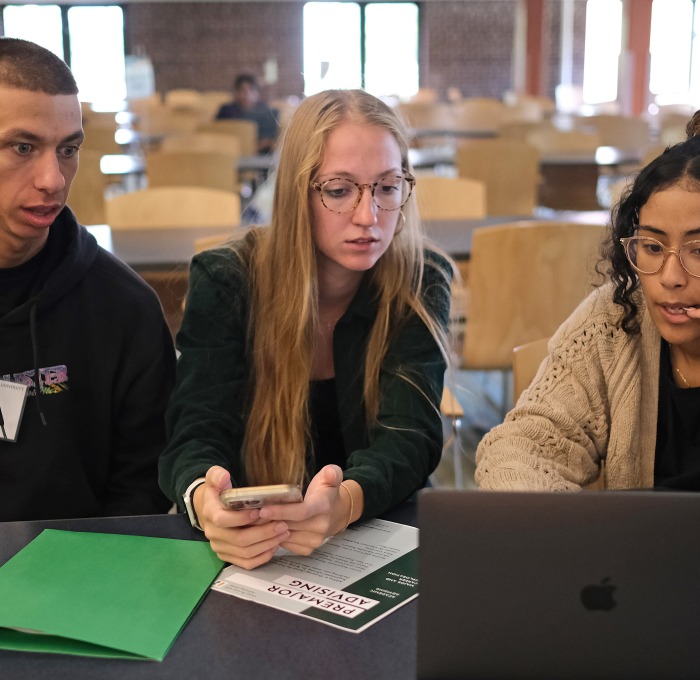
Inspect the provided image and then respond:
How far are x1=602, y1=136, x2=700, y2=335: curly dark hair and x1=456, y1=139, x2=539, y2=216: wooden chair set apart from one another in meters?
4.14

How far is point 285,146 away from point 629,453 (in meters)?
0.77

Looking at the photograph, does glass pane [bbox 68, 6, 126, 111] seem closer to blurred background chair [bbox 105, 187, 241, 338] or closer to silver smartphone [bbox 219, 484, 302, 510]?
blurred background chair [bbox 105, 187, 241, 338]

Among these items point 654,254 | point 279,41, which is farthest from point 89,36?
point 654,254

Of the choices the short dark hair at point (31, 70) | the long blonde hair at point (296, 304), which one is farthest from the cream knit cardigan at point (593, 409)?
the short dark hair at point (31, 70)

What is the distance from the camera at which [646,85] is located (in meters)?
12.7

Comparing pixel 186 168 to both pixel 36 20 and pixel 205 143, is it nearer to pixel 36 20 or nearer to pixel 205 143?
pixel 205 143

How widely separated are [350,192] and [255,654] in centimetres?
85

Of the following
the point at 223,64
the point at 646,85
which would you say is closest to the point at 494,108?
the point at 646,85

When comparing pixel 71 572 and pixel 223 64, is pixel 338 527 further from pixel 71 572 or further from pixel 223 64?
pixel 223 64

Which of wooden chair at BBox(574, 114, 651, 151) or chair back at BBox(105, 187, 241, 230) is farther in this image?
wooden chair at BBox(574, 114, 651, 151)

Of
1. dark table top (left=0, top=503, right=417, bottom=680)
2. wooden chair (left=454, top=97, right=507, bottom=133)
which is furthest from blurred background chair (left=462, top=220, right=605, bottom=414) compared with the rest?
A: wooden chair (left=454, top=97, right=507, bottom=133)

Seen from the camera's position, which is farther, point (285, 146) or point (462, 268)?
point (462, 268)

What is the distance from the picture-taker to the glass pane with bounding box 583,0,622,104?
1375 cm

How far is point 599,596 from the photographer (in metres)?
0.81
